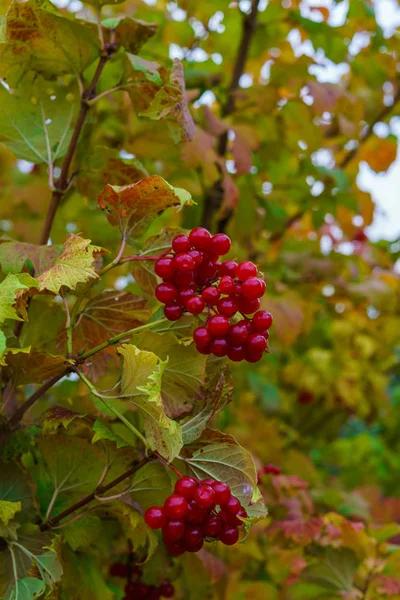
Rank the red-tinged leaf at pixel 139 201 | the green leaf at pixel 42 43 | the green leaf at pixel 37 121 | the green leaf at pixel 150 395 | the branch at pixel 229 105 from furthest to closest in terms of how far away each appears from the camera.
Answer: the branch at pixel 229 105 → the green leaf at pixel 37 121 → the green leaf at pixel 42 43 → the red-tinged leaf at pixel 139 201 → the green leaf at pixel 150 395

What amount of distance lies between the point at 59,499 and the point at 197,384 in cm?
28

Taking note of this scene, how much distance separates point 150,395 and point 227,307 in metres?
0.14

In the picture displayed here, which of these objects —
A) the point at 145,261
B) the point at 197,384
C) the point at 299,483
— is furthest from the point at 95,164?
the point at 299,483

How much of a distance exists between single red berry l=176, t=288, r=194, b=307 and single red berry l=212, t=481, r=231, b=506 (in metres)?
0.21

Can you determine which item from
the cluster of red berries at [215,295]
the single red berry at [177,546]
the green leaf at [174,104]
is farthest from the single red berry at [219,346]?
the green leaf at [174,104]

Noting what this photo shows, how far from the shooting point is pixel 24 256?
82 cm

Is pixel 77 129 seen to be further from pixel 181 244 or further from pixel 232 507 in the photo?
pixel 232 507

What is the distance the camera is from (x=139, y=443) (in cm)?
97

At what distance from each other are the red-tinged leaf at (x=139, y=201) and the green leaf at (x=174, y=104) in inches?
5.8

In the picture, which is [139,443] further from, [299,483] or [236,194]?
[236,194]

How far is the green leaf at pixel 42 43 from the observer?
0.85 m

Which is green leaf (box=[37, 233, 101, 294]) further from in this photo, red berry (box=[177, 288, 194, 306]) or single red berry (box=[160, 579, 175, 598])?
single red berry (box=[160, 579, 175, 598])

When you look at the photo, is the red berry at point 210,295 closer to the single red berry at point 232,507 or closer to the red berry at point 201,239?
the red berry at point 201,239

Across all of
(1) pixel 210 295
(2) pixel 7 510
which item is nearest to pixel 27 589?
(2) pixel 7 510
